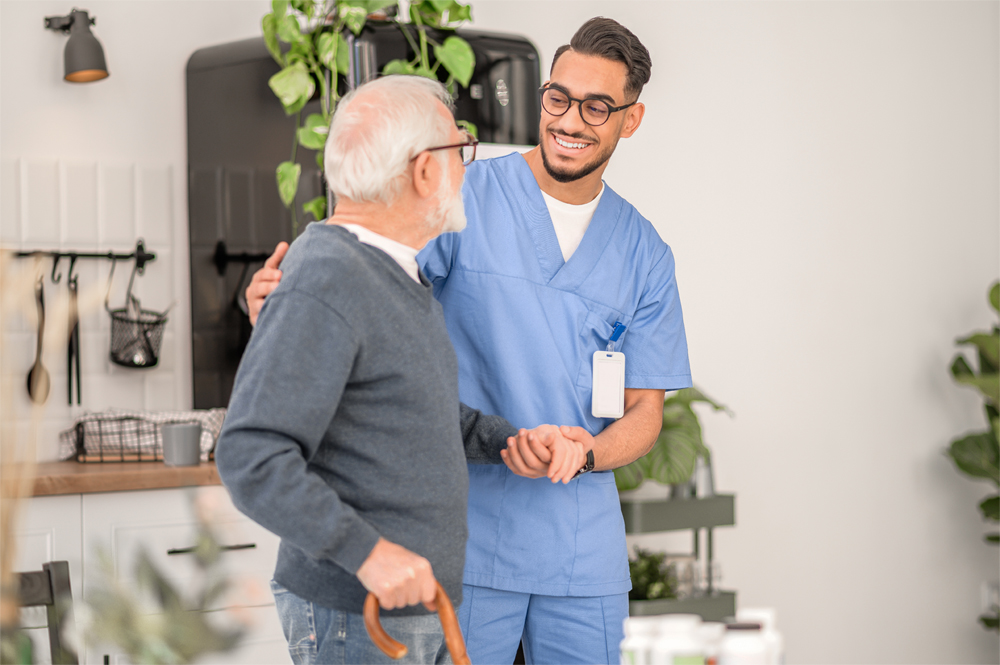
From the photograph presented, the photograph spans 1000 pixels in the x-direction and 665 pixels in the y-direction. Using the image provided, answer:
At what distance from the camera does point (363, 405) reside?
944 millimetres

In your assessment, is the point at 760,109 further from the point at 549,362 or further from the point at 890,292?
the point at 549,362

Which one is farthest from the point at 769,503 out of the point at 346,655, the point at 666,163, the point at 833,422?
the point at 346,655

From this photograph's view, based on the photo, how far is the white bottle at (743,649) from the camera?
0.69m

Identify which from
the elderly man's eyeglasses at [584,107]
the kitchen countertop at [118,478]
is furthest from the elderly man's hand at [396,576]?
the kitchen countertop at [118,478]

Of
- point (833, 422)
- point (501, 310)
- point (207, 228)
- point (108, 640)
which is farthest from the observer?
point (833, 422)

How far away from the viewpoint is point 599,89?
144 centimetres

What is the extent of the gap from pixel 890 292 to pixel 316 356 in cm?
288

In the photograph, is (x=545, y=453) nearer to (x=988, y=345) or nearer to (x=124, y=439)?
(x=124, y=439)

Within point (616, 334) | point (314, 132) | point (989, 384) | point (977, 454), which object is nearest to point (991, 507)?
point (977, 454)

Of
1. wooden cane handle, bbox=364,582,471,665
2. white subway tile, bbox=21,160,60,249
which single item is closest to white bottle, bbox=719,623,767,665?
wooden cane handle, bbox=364,582,471,665

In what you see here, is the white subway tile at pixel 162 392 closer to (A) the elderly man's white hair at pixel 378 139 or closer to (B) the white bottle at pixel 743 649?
(A) the elderly man's white hair at pixel 378 139

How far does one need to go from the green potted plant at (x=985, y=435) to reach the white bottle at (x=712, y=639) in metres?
2.64

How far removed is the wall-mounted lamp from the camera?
2.43 metres

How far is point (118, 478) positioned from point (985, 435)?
8.99 feet
